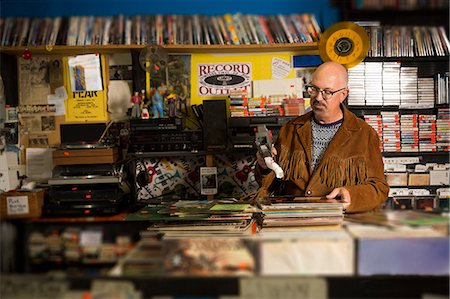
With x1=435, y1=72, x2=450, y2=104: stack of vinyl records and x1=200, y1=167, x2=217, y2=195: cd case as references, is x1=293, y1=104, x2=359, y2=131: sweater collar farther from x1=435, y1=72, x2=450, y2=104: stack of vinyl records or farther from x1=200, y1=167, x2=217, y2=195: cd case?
x1=435, y1=72, x2=450, y2=104: stack of vinyl records

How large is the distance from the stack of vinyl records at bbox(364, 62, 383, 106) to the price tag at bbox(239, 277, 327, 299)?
11.4 ft

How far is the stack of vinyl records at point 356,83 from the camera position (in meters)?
4.43

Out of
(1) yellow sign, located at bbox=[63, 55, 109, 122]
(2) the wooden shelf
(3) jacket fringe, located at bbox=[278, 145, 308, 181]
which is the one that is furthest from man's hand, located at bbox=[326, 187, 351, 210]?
(1) yellow sign, located at bbox=[63, 55, 109, 122]

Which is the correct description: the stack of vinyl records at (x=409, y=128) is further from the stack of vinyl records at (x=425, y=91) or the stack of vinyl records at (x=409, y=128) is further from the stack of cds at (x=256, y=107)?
the stack of cds at (x=256, y=107)

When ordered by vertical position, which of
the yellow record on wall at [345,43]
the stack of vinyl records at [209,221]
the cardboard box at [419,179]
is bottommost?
the cardboard box at [419,179]

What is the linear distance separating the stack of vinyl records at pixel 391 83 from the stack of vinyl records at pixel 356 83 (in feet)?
0.64

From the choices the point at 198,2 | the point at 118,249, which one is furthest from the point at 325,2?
the point at 118,249

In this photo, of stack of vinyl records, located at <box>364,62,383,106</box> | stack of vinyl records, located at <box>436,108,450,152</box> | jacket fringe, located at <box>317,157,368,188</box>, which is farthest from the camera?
stack of vinyl records, located at <box>436,108,450,152</box>

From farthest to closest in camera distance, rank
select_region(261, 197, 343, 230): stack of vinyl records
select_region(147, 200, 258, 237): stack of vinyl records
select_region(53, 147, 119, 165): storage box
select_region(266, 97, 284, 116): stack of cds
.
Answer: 1. select_region(266, 97, 284, 116): stack of cds
2. select_region(53, 147, 119, 165): storage box
3. select_region(147, 200, 258, 237): stack of vinyl records
4. select_region(261, 197, 343, 230): stack of vinyl records

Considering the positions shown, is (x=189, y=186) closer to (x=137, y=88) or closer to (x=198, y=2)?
(x=137, y=88)

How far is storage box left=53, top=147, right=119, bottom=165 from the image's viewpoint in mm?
4078

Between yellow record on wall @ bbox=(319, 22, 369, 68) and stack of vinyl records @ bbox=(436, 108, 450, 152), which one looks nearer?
yellow record on wall @ bbox=(319, 22, 369, 68)

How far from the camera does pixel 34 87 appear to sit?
455 cm

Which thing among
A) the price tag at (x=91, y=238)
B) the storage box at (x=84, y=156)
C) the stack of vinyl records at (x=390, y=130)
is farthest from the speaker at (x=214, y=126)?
the price tag at (x=91, y=238)
